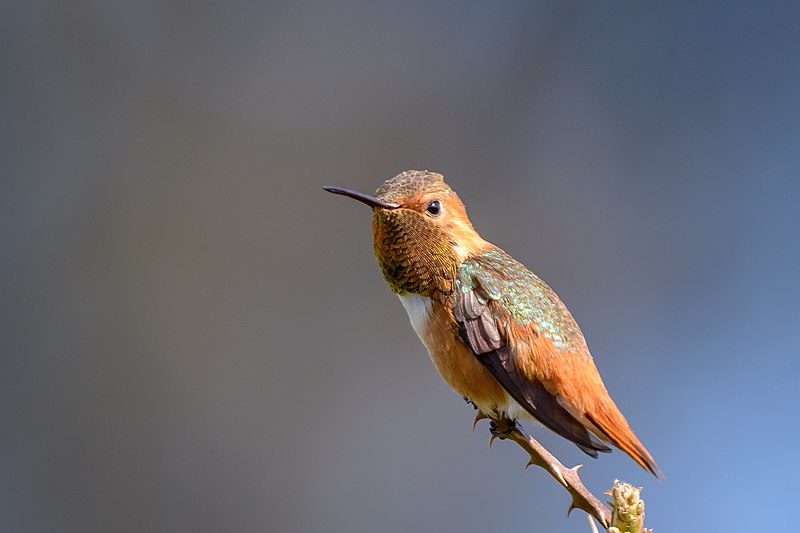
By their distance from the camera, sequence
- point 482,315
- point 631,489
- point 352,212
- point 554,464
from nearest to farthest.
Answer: point 631,489
point 554,464
point 482,315
point 352,212

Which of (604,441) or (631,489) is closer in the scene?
(631,489)

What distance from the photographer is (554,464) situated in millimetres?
663

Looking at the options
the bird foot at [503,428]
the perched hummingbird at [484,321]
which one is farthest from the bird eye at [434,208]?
the bird foot at [503,428]

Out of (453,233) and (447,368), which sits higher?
(453,233)

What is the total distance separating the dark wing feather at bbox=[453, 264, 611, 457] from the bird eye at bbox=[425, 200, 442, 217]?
9cm

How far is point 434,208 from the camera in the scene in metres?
0.80

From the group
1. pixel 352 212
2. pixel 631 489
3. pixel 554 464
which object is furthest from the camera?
pixel 352 212

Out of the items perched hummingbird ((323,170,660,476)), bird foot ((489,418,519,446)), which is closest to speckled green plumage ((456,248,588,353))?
perched hummingbird ((323,170,660,476))

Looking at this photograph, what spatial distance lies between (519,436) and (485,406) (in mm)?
81

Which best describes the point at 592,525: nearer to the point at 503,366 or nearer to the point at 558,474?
the point at 558,474

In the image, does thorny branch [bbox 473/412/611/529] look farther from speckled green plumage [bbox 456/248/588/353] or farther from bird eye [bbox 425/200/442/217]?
bird eye [bbox 425/200/442/217]

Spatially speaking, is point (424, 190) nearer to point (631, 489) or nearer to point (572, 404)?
point (572, 404)

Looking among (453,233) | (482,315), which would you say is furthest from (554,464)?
(453,233)

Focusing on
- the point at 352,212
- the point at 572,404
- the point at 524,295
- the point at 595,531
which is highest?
the point at 352,212
